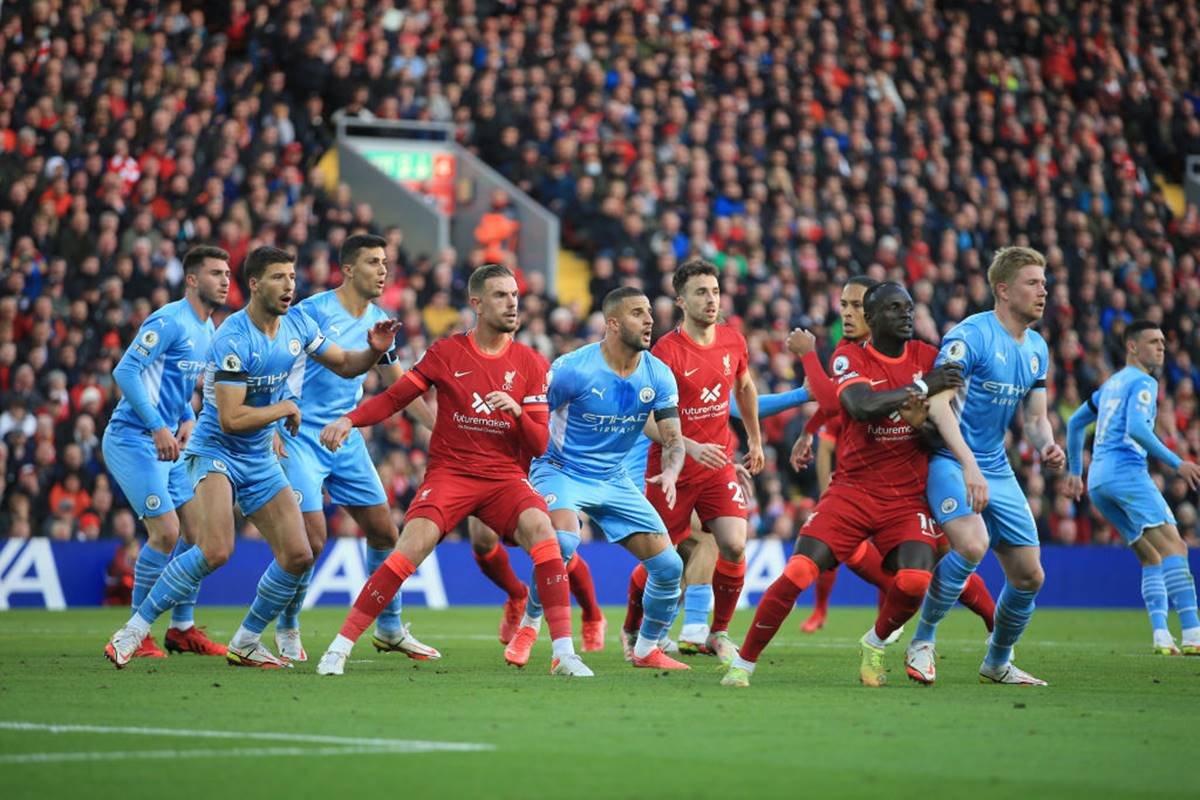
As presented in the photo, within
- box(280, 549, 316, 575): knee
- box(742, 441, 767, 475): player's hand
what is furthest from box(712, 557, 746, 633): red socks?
box(280, 549, 316, 575): knee

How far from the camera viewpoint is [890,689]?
10.1 metres

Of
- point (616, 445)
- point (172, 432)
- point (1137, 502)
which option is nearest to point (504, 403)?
point (616, 445)

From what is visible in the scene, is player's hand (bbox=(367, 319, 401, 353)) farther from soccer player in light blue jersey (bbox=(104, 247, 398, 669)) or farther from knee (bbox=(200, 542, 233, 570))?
knee (bbox=(200, 542, 233, 570))

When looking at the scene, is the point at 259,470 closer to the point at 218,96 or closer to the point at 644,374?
the point at 644,374

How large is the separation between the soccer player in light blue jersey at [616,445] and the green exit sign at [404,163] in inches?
557

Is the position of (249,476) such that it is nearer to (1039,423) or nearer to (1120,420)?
(1039,423)

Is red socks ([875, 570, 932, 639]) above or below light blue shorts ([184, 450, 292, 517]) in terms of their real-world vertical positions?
below

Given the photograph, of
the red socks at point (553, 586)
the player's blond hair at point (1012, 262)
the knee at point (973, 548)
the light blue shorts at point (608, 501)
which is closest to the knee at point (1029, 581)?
the knee at point (973, 548)

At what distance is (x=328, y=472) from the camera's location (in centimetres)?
1228

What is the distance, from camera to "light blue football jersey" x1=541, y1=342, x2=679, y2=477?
460 inches

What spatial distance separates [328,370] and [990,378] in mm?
4417

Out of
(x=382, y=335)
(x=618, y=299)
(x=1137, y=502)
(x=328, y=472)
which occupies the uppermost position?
(x=618, y=299)

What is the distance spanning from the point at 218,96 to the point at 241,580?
6524mm

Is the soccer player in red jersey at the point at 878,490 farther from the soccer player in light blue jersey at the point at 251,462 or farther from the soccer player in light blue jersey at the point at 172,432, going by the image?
the soccer player in light blue jersey at the point at 172,432
